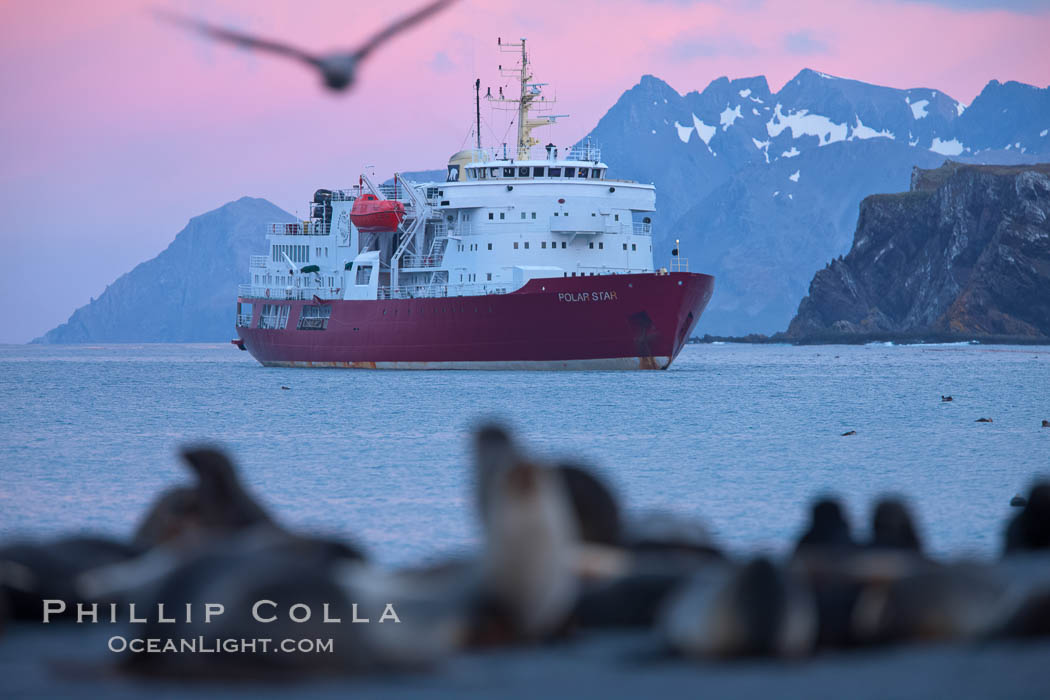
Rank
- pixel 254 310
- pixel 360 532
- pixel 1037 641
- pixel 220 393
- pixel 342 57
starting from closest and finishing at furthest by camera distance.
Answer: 1. pixel 1037 641
2. pixel 342 57
3. pixel 360 532
4. pixel 220 393
5. pixel 254 310

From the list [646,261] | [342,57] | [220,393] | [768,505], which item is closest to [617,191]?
[646,261]

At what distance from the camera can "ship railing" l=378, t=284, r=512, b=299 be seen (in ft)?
156

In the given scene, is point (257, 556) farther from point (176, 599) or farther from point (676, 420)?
point (676, 420)

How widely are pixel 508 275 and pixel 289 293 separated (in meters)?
16.1

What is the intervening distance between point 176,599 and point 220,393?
40.2 m

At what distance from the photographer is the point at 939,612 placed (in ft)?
21.2

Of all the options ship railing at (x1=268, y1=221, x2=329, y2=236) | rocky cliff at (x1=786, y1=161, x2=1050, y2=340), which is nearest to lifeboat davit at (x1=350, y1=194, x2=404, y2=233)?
ship railing at (x1=268, y1=221, x2=329, y2=236)

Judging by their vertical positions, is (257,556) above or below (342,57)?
below

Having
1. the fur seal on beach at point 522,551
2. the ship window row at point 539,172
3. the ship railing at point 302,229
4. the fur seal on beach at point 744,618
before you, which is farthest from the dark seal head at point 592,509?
the ship railing at point 302,229

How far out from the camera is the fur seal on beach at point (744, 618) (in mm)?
5930

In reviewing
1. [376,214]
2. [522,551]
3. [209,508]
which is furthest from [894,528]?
[376,214]

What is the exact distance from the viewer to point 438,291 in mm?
49469

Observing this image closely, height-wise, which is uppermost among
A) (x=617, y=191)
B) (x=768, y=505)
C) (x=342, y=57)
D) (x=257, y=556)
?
(x=617, y=191)

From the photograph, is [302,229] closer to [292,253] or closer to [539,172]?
[292,253]
